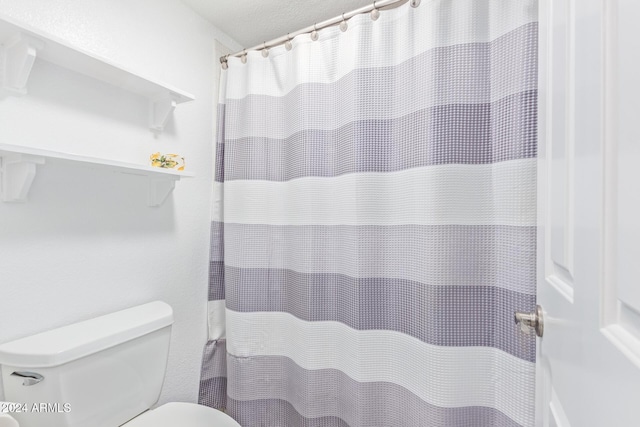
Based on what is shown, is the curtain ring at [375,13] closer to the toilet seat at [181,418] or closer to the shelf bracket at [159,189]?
the shelf bracket at [159,189]

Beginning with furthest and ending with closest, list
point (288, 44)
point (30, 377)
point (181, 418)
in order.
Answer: point (288, 44)
point (181, 418)
point (30, 377)

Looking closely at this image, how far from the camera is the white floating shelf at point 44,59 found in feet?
2.74

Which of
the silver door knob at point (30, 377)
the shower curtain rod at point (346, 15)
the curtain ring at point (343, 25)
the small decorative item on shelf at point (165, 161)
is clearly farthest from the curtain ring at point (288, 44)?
the silver door knob at point (30, 377)

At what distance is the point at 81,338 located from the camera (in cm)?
92

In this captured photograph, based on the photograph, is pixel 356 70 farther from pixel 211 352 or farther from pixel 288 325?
pixel 211 352

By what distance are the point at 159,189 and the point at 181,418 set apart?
89cm

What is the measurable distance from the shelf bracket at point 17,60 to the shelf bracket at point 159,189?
49cm

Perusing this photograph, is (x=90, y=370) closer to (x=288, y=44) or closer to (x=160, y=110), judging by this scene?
(x=160, y=110)

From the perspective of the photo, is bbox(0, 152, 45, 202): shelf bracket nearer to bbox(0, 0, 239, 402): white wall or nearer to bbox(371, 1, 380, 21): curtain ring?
bbox(0, 0, 239, 402): white wall

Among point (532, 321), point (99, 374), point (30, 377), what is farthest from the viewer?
point (99, 374)

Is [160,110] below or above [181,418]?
above

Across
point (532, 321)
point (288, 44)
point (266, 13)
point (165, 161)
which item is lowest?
point (532, 321)

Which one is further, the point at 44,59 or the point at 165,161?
the point at 165,161

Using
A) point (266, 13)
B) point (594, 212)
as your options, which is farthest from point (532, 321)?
point (266, 13)
